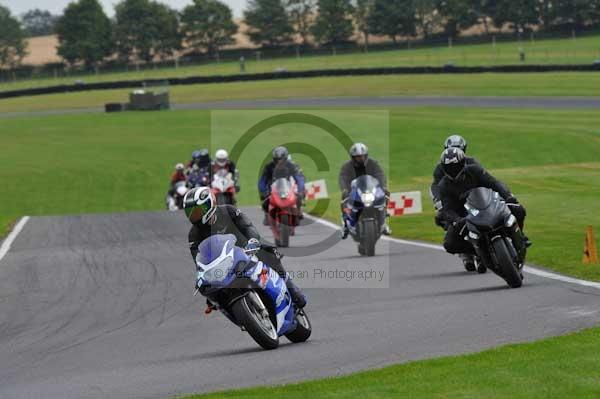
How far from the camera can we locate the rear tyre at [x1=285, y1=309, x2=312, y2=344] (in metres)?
10.7

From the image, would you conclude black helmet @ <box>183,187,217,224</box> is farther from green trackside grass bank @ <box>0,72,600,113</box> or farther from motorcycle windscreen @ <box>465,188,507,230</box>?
green trackside grass bank @ <box>0,72,600,113</box>

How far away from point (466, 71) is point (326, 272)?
190ft

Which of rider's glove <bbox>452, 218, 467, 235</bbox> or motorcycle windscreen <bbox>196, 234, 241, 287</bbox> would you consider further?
rider's glove <bbox>452, 218, 467, 235</bbox>

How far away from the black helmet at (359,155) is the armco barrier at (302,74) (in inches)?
1981

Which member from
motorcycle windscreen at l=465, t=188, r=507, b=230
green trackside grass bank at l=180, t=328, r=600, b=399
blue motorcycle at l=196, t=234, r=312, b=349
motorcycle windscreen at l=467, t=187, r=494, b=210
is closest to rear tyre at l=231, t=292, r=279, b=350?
blue motorcycle at l=196, t=234, r=312, b=349

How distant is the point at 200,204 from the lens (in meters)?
10.1

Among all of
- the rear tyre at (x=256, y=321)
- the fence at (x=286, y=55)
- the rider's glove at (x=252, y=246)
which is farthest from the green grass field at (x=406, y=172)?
the fence at (x=286, y=55)

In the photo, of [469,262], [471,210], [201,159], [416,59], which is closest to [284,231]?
[469,262]

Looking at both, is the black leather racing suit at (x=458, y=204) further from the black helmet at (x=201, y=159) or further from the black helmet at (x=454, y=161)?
the black helmet at (x=201, y=159)

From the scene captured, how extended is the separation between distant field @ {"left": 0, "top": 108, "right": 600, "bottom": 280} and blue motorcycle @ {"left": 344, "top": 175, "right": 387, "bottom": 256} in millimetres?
2712

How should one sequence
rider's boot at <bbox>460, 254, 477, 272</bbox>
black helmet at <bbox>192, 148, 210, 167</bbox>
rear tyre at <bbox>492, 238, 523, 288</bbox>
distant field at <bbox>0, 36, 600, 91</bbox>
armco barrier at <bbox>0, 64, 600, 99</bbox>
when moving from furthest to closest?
1. distant field at <bbox>0, 36, 600, 91</bbox>
2. armco barrier at <bbox>0, 64, 600, 99</bbox>
3. black helmet at <bbox>192, 148, 210, 167</bbox>
4. rider's boot at <bbox>460, 254, 477, 272</bbox>
5. rear tyre at <bbox>492, 238, 523, 288</bbox>

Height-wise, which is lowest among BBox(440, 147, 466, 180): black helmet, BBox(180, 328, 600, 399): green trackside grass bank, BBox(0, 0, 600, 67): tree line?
BBox(0, 0, 600, 67): tree line

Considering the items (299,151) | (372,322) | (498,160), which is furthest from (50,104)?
(372,322)

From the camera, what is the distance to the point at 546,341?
9383 mm
